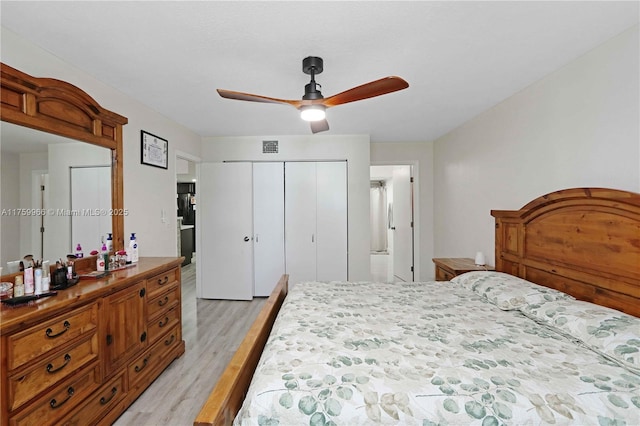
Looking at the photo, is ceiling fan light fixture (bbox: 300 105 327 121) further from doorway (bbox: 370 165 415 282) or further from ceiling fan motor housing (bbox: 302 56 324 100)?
doorway (bbox: 370 165 415 282)

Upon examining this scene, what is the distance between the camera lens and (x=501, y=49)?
188 centimetres

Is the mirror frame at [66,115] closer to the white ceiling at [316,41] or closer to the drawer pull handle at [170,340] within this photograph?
the white ceiling at [316,41]

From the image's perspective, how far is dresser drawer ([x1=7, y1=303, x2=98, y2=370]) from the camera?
4.10ft

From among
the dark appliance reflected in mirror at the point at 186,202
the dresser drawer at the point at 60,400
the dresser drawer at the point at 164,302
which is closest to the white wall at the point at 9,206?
the dresser drawer at the point at 60,400

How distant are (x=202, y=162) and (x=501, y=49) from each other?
3.81 m

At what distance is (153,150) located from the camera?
9.76ft

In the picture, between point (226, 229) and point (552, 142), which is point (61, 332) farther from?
point (552, 142)

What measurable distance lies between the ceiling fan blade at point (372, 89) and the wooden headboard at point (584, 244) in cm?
139

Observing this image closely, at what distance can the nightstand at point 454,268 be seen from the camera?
2848 mm

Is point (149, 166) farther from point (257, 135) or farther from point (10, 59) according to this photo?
point (257, 135)

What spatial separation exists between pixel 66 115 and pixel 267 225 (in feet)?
8.62

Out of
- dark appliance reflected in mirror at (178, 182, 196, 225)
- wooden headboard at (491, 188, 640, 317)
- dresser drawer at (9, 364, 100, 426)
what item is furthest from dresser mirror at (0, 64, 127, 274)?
dark appliance reflected in mirror at (178, 182, 196, 225)

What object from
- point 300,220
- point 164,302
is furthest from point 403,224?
point 164,302

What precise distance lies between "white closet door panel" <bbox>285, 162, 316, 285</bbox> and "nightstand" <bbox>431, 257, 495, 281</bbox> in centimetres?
177
